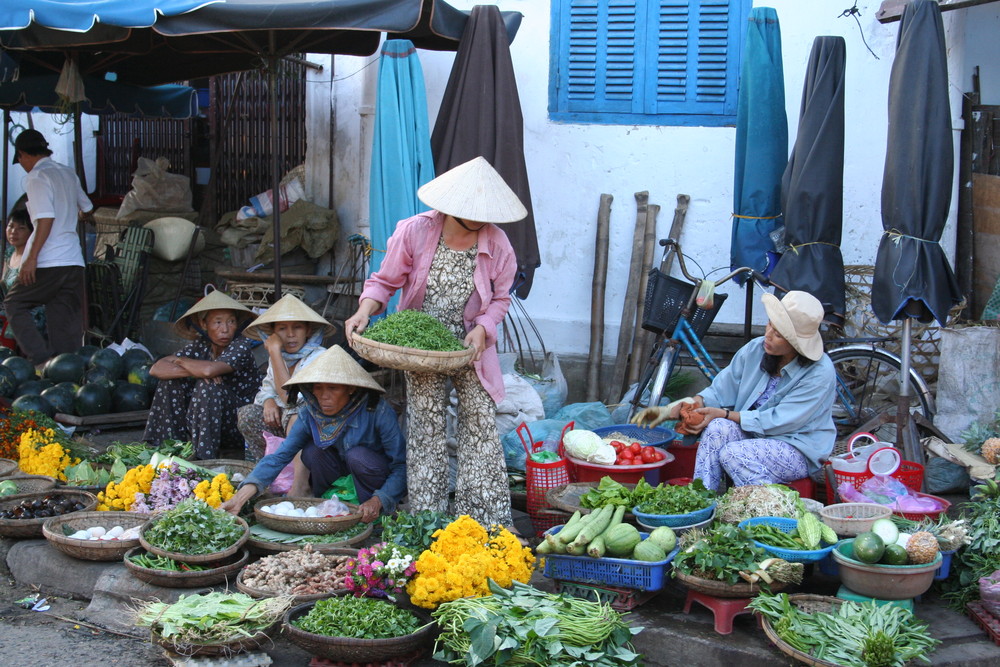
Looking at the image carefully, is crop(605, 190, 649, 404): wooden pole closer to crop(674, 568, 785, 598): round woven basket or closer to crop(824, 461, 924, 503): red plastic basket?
crop(824, 461, 924, 503): red plastic basket

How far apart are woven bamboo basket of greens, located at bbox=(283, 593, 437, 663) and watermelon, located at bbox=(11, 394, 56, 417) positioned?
392 cm

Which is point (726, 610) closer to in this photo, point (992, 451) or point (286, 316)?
point (992, 451)

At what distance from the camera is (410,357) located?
4.35 meters

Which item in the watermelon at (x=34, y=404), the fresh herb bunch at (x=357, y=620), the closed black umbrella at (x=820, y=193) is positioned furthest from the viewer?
the watermelon at (x=34, y=404)

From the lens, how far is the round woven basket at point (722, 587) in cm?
388

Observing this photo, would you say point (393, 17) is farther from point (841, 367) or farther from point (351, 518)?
point (841, 367)

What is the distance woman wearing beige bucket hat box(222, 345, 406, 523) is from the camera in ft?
16.6

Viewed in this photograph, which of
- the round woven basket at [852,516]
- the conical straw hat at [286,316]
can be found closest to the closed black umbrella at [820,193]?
the round woven basket at [852,516]

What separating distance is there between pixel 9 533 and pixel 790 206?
4.64 meters

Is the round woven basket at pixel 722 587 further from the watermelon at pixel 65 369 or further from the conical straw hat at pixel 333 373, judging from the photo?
the watermelon at pixel 65 369

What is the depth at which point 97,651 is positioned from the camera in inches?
168

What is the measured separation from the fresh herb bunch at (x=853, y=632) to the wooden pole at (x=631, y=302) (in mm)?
3520

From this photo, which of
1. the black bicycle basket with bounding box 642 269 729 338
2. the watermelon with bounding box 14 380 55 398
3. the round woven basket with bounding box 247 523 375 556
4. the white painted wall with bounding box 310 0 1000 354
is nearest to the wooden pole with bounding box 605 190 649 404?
the white painted wall with bounding box 310 0 1000 354

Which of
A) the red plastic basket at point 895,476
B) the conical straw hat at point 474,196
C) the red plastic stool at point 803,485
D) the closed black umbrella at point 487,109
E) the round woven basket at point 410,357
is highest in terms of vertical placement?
the closed black umbrella at point 487,109
